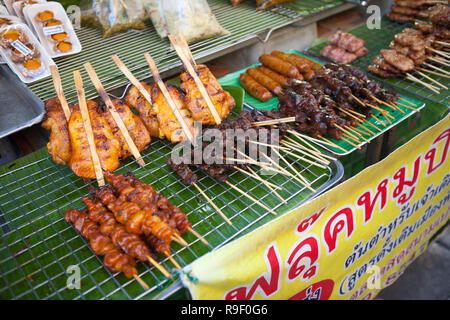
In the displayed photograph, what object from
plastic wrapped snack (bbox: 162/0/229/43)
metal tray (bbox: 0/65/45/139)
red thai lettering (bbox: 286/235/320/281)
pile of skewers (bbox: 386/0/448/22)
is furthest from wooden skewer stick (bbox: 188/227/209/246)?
pile of skewers (bbox: 386/0/448/22)

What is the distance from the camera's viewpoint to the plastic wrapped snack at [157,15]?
470cm

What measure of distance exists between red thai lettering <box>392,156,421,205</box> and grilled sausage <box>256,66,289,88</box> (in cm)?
172

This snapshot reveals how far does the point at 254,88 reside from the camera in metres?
4.16

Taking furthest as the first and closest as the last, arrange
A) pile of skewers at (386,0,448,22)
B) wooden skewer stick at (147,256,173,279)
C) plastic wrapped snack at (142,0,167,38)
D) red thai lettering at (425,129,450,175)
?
pile of skewers at (386,0,448,22) < plastic wrapped snack at (142,0,167,38) < red thai lettering at (425,129,450,175) < wooden skewer stick at (147,256,173,279)

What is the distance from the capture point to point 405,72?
432cm

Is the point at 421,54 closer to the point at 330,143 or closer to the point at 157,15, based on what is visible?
the point at 330,143

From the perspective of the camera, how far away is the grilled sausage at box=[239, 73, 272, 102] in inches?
160

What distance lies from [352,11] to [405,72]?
2842 mm

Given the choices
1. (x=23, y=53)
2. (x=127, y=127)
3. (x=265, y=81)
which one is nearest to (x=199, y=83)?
(x=127, y=127)

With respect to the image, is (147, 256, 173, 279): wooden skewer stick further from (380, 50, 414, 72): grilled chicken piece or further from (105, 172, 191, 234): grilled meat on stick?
(380, 50, 414, 72): grilled chicken piece

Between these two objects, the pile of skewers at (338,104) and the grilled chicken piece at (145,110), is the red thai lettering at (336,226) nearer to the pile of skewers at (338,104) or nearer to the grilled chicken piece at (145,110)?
the pile of skewers at (338,104)

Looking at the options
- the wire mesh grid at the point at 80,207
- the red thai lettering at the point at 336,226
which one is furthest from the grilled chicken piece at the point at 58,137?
the red thai lettering at the point at 336,226

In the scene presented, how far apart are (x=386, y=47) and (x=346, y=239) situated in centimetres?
350
